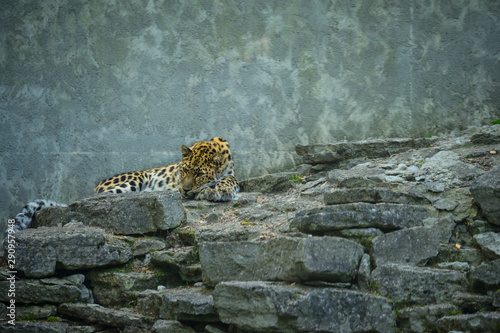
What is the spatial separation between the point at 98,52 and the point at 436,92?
5.70m

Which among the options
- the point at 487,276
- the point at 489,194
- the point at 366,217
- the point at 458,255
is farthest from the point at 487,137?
the point at 487,276

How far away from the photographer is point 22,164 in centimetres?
896

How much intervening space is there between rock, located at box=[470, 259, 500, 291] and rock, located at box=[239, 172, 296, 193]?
13.6ft

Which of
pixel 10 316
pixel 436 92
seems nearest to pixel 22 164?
pixel 10 316

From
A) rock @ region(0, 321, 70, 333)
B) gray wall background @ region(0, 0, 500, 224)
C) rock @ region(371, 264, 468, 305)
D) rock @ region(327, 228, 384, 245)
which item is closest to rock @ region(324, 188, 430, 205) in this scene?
rock @ region(327, 228, 384, 245)

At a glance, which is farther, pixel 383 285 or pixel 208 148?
pixel 208 148

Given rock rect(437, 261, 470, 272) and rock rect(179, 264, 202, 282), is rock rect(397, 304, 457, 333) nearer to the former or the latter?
rock rect(437, 261, 470, 272)

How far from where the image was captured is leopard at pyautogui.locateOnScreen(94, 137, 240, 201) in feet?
27.5

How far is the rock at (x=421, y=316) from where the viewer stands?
4.43 meters

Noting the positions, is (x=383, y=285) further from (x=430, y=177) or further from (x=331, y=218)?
(x=430, y=177)

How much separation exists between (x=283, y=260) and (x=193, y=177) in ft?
13.3

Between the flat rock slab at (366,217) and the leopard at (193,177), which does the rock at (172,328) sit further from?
the leopard at (193,177)

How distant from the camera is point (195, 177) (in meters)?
8.70

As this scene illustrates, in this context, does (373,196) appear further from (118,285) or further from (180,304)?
(118,285)
